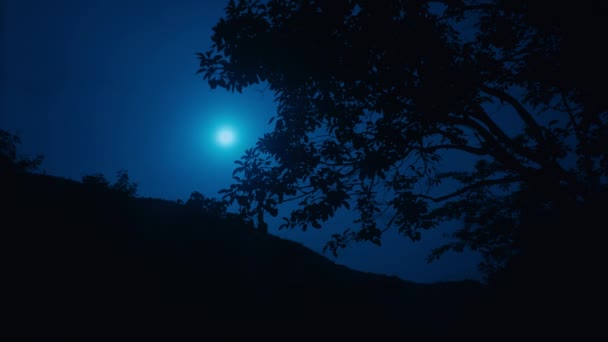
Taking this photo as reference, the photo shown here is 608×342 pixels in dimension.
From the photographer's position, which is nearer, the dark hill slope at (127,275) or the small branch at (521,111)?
the dark hill slope at (127,275)

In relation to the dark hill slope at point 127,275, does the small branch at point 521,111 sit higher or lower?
higher

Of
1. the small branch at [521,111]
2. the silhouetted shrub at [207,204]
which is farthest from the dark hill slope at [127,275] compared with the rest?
the small branch at [521,111]

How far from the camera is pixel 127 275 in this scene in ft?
23.2

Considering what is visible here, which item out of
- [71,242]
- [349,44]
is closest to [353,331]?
[349,44]

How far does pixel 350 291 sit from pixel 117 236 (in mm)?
8429

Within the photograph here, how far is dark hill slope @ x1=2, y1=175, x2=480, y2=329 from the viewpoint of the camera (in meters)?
5.27

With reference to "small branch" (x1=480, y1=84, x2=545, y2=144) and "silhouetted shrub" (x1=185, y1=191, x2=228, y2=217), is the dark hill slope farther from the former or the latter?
"small branch" (x1=480, y1=84, x2=545, y2=144)

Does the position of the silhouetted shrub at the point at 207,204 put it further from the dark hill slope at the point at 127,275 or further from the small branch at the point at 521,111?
the small branch at the point at 521,111

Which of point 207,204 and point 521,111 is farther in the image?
point 521,111

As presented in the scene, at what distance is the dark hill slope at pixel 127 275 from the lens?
5.27m

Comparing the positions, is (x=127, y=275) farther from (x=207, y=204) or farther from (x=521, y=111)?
(x=521, y=111)

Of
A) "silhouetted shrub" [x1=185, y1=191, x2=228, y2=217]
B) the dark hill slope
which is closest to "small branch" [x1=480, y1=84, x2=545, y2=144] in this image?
the dark hill slope

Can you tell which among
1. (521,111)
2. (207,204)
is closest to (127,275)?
(207,204)

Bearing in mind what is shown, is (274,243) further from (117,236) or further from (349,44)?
(349,44)
